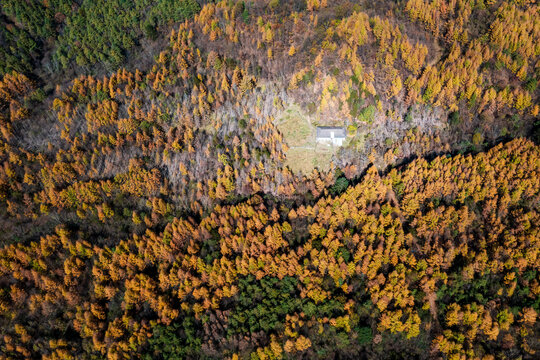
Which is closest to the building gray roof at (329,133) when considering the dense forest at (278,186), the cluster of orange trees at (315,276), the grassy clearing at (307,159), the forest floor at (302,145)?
the forest floor at (302,145)

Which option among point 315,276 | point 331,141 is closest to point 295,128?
point 331,141

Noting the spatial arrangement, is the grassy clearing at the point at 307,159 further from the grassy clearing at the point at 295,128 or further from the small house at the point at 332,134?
the small house at the point at 332,134

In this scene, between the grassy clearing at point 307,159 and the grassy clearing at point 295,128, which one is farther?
the grassy clearing at point 295,128

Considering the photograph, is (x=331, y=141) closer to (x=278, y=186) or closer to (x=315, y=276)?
(x=278, y=186)

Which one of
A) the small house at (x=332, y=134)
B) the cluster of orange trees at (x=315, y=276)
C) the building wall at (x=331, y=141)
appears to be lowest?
the cluster of orange trees at (x=315, y=276)

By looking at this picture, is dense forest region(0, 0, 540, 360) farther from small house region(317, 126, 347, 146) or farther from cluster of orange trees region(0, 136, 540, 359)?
small house region(317, 126, 347, 146)

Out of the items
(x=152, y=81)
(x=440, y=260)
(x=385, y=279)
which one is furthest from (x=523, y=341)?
(x=152, y=81)
